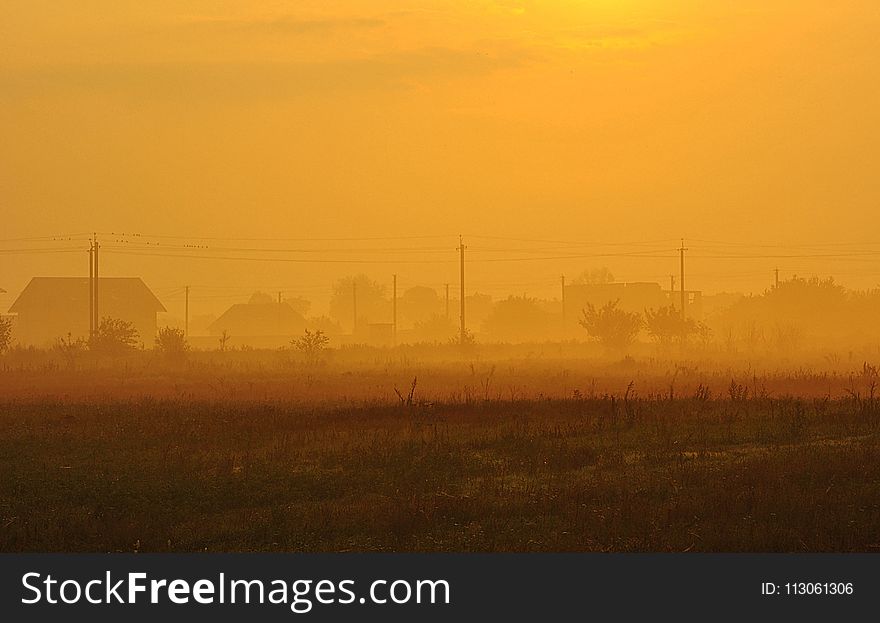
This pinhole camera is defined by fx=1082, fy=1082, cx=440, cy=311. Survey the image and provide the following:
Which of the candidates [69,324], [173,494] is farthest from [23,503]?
[69,324]

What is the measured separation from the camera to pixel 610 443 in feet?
70.5

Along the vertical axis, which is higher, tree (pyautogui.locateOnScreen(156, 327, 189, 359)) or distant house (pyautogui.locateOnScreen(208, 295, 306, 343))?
distant house (pyautogui.locateOnScreen(208, 295, 306, 343))

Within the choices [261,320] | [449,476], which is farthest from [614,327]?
[261,320]

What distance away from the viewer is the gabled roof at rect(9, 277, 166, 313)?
4813 inches

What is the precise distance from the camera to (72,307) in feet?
403

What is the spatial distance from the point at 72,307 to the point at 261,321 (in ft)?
111

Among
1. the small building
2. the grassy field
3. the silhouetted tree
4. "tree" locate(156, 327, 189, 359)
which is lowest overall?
the grassy field

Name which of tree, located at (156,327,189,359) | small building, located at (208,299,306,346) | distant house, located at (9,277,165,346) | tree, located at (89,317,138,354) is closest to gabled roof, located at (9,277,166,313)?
distant house, located at (9,277,165,346)

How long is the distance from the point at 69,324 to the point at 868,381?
10086 cm

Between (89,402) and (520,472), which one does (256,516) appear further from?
(89,402)

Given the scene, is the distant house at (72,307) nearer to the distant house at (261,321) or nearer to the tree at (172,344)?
the distant house at (261,321)

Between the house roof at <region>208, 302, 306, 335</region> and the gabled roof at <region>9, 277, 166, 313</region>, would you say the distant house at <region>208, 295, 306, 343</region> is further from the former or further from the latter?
the gabled roof at <region>9, 277, 166, 313</region>

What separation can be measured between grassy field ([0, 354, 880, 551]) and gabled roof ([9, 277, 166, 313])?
97919 mm

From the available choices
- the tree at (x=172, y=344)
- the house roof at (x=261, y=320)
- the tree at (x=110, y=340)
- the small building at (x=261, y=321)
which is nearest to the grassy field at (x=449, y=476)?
the tree at (x=172, y=344)
